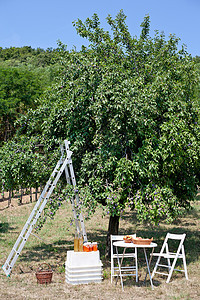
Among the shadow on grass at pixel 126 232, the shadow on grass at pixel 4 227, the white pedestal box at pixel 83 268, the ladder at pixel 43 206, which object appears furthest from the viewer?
the shadow on grass at pixel 4 227

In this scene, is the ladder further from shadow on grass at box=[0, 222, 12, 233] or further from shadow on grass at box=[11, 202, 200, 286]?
shadow on grass at box=[0, 222, 12, 233]

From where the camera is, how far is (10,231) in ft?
47.9

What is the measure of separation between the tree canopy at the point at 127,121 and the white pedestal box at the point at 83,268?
110cm

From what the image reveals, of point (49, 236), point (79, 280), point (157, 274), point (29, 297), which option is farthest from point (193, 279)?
point (49, 236)

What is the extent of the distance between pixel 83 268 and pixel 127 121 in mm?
3569

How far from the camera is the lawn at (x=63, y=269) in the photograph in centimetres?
→ 675

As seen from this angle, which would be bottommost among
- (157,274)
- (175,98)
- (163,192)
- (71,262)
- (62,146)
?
(157,274)

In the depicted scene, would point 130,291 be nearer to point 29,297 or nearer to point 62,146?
point 29,297

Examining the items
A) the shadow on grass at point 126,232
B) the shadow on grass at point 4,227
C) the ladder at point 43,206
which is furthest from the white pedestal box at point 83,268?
the shadow on grass at point 4,227

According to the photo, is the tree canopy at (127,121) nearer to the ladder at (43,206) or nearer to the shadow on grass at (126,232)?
the ladder at (43,206)

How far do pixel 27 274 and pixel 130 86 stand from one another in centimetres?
528

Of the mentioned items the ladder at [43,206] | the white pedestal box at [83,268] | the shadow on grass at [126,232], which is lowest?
the shadow on grass at [126,232]

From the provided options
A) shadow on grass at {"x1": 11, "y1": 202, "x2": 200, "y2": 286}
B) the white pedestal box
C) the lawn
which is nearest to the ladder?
the lawn

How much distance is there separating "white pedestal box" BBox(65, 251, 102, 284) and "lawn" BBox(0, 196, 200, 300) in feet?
0.59
